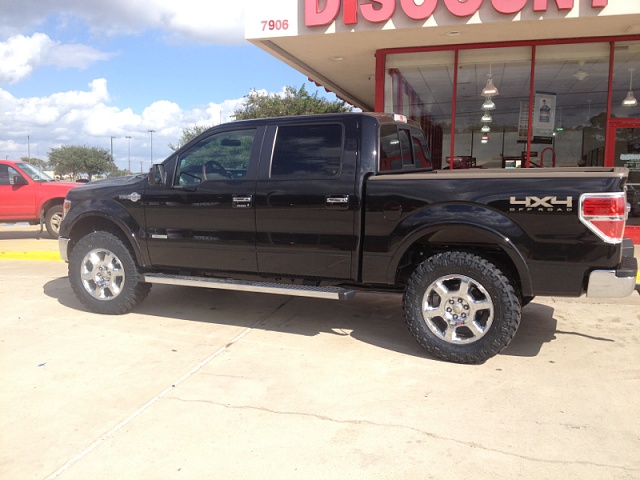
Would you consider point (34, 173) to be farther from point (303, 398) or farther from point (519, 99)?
point (303, 398)

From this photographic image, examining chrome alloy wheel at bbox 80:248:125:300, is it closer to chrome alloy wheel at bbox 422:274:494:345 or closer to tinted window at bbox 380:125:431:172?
tinted window at bbox 380:125:431:172

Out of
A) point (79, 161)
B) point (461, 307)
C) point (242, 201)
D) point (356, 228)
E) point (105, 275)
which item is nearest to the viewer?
point (461, 307)

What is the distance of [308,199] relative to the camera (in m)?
4.61

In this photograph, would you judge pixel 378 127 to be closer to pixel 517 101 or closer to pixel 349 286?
pixel 349 286

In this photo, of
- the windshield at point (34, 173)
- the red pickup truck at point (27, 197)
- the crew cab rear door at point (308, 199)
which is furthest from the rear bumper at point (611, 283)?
the windshield at point (34, 173)

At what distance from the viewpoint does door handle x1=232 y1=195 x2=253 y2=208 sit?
4848mm

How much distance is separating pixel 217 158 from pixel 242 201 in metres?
0.60

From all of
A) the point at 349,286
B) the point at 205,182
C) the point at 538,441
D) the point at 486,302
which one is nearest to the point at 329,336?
the point at 349,286

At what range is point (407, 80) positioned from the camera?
37.4 feet

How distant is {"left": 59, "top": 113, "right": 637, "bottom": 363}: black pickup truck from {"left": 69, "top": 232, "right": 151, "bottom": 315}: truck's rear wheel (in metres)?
0.01

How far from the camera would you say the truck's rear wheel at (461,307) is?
4059 mm

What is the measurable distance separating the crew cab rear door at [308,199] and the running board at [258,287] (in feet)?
0.48

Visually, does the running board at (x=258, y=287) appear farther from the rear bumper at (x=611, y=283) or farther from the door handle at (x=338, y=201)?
the rear bumper at (x=611, y=283)

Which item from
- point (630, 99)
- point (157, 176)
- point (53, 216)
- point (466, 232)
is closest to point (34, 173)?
point (53, 216)
